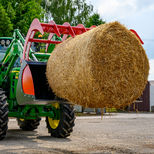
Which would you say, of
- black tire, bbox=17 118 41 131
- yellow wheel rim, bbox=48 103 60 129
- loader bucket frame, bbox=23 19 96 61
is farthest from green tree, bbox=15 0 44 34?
loader bucket frame, bbox=23 19 96 61

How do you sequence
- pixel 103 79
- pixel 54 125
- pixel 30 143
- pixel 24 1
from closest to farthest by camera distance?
pixel 103 79, pixel 30 143, pixel 54 125, pixel 24 1

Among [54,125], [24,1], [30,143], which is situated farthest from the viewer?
[24,1]

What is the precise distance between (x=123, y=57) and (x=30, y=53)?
319cm

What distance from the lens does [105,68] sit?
6.53 metres

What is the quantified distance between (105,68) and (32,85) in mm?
2421

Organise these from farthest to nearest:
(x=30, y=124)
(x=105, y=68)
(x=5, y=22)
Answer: (x=5, y=22)
(x=30, y=124)
(x=105, y=68)

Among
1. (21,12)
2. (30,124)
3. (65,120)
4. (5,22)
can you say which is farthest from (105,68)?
(21,12)

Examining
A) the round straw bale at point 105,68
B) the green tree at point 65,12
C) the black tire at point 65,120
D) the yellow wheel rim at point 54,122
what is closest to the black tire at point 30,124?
the yellow wheel rim at point 54,122

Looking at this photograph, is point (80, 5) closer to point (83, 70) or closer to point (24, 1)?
point (24, 1)

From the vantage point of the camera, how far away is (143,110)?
33938 mm

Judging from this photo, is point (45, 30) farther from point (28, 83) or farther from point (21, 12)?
point (21, 12)

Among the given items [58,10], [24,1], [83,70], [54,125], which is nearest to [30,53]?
[54,125]

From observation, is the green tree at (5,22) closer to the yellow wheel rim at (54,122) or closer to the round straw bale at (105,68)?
the yellow wheel rim at (54,122)

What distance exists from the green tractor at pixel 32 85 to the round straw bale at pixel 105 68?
1299mm
